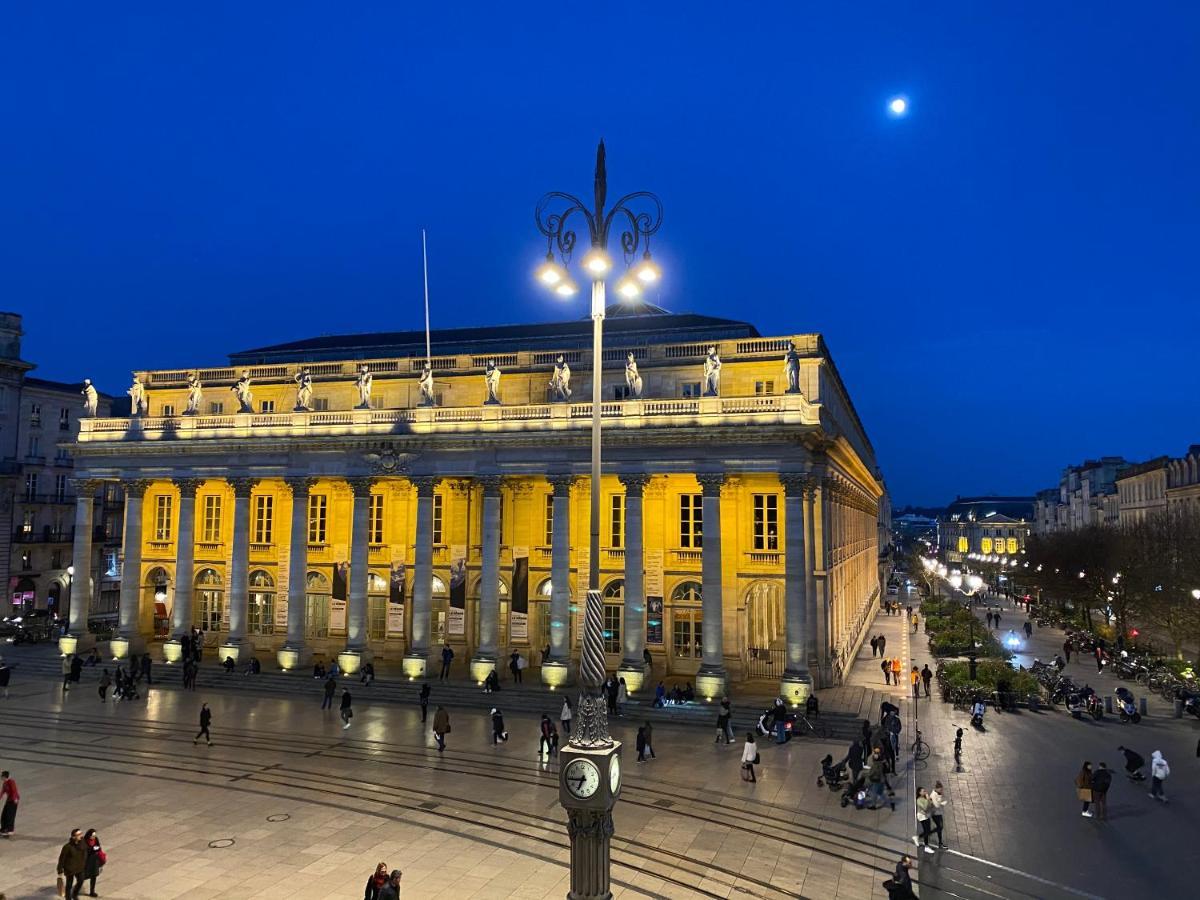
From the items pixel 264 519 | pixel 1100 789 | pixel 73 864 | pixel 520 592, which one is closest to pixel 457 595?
pixel 520 592

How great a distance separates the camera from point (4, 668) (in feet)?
126

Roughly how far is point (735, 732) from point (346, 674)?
19.4m

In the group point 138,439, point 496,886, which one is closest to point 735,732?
point 496,886

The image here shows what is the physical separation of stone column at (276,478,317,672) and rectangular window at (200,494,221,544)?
31.8ft

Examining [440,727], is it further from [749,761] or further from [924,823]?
[924,823]

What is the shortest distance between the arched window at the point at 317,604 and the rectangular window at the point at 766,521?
79.4 ft

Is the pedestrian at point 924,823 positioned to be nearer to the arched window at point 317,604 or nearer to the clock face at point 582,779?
the clock face at point 582,779

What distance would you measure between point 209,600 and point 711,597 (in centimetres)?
3143

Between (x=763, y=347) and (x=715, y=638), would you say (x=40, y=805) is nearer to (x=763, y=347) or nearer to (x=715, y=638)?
(x=715, y=638)

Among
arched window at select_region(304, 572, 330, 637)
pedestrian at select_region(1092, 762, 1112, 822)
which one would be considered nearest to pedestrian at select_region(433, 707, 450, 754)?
pedestrian at select_region(1092, 762, 1112, 822)

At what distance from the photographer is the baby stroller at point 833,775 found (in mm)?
24438

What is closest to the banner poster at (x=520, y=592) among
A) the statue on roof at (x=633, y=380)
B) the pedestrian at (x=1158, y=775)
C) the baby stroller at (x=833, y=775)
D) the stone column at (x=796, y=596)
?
the statue on roof at (x=633, y=380)

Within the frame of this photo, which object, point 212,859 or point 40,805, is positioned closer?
point 212,859

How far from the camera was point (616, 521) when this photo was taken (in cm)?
4400
